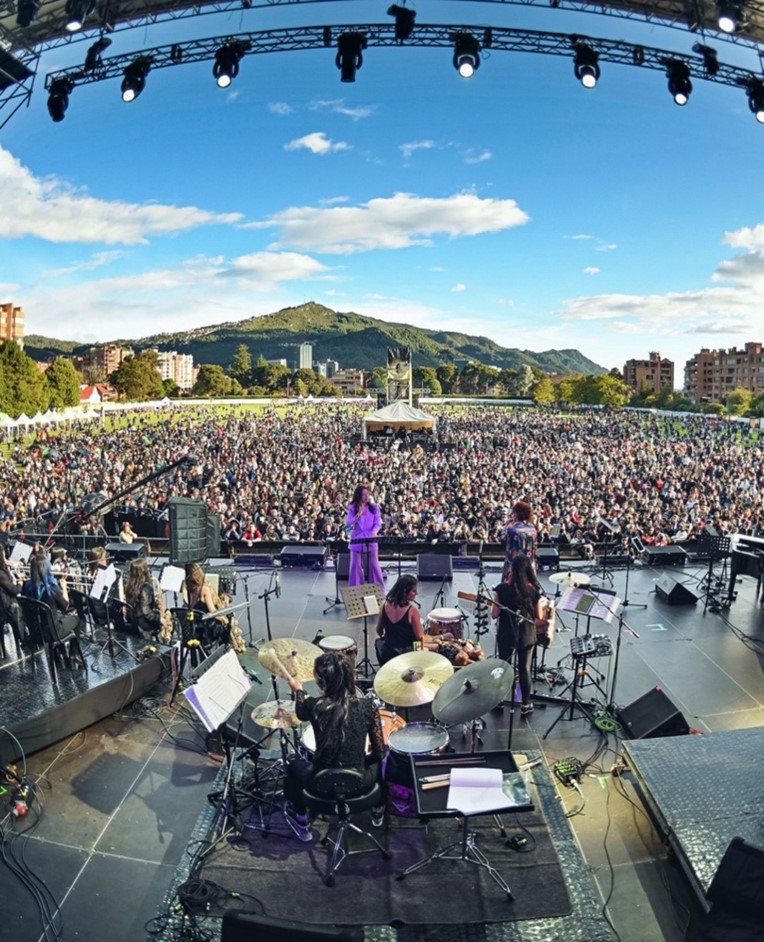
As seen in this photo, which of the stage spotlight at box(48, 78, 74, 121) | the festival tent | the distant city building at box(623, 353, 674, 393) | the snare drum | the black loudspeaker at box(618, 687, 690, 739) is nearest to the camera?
the black loudspeaker at box(618, 687, 690, 739)

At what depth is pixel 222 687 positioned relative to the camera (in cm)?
386

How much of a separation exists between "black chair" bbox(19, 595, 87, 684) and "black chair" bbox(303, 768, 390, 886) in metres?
3.11

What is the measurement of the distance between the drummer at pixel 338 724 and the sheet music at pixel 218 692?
523 mm

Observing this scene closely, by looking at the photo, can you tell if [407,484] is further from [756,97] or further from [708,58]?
[708,58]

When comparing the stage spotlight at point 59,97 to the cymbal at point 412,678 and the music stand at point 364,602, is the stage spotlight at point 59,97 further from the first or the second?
the cymbal at point 412,678

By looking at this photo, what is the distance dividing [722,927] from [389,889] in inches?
61.0

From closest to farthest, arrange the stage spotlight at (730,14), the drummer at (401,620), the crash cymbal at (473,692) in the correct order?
the crash cymbal at (473,692)
the drummer at (401,620)
the stage spotlight at (730,14)

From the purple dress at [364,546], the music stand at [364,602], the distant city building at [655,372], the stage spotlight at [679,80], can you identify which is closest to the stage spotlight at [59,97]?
the purple dress at [364,546]

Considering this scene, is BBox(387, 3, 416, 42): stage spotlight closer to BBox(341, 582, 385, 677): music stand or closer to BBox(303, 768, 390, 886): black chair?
BBox(341, 582, 385, 677): music stand

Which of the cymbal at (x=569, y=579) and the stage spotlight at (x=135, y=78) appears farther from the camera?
the stage spotlight at (x=135, y=78)

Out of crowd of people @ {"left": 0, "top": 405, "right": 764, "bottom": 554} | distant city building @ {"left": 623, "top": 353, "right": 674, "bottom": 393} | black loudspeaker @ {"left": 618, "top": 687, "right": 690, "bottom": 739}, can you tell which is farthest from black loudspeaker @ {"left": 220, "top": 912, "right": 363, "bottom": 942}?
distant city building @ {"left": 623, "top": 353, "right": 674, "bottom": 393}

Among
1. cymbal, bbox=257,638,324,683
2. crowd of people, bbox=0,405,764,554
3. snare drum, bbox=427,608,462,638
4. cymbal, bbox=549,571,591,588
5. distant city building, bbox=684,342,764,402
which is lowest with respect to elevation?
crowd of people, bbox=0,405,764,554

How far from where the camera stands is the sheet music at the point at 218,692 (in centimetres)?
359

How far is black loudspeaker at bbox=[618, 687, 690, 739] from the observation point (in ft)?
15.3
